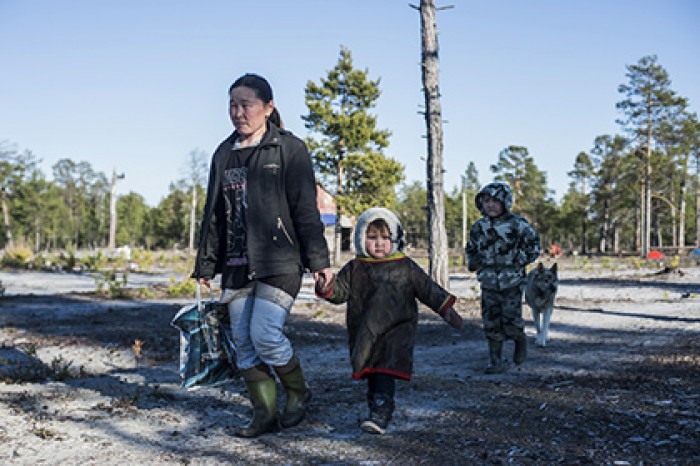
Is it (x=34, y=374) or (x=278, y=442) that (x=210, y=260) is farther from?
(x=34, y=374)

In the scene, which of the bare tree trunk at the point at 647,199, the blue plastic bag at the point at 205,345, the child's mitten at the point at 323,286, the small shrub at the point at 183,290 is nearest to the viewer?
the child's mitten at the point at 323,286

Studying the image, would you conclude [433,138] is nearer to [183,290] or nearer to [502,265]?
[502,265]

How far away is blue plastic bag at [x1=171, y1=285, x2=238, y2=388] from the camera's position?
12.7ft

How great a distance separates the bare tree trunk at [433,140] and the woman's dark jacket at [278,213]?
8.86m

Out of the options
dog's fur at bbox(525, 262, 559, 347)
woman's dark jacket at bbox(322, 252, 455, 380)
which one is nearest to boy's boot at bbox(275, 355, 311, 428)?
woman's dark jacket at bbox(322, 252, 455, 380)

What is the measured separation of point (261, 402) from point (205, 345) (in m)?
0.59

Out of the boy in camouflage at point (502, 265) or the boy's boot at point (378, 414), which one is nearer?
the boy's boot at point (378, 414)

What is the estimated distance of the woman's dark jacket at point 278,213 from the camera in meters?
3.50

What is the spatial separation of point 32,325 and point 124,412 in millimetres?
6151

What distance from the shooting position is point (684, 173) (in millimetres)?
57219

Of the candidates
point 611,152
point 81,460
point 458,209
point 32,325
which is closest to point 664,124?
point 611,152

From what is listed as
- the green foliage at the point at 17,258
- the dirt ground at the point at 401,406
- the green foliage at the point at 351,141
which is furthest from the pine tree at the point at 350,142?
the dirt ground at the point at 401,406

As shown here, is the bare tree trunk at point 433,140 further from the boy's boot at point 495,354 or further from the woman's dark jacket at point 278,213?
the woman's dark jacket at point 278,213

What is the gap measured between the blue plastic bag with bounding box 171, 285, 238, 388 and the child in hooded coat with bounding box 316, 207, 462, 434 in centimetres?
79
